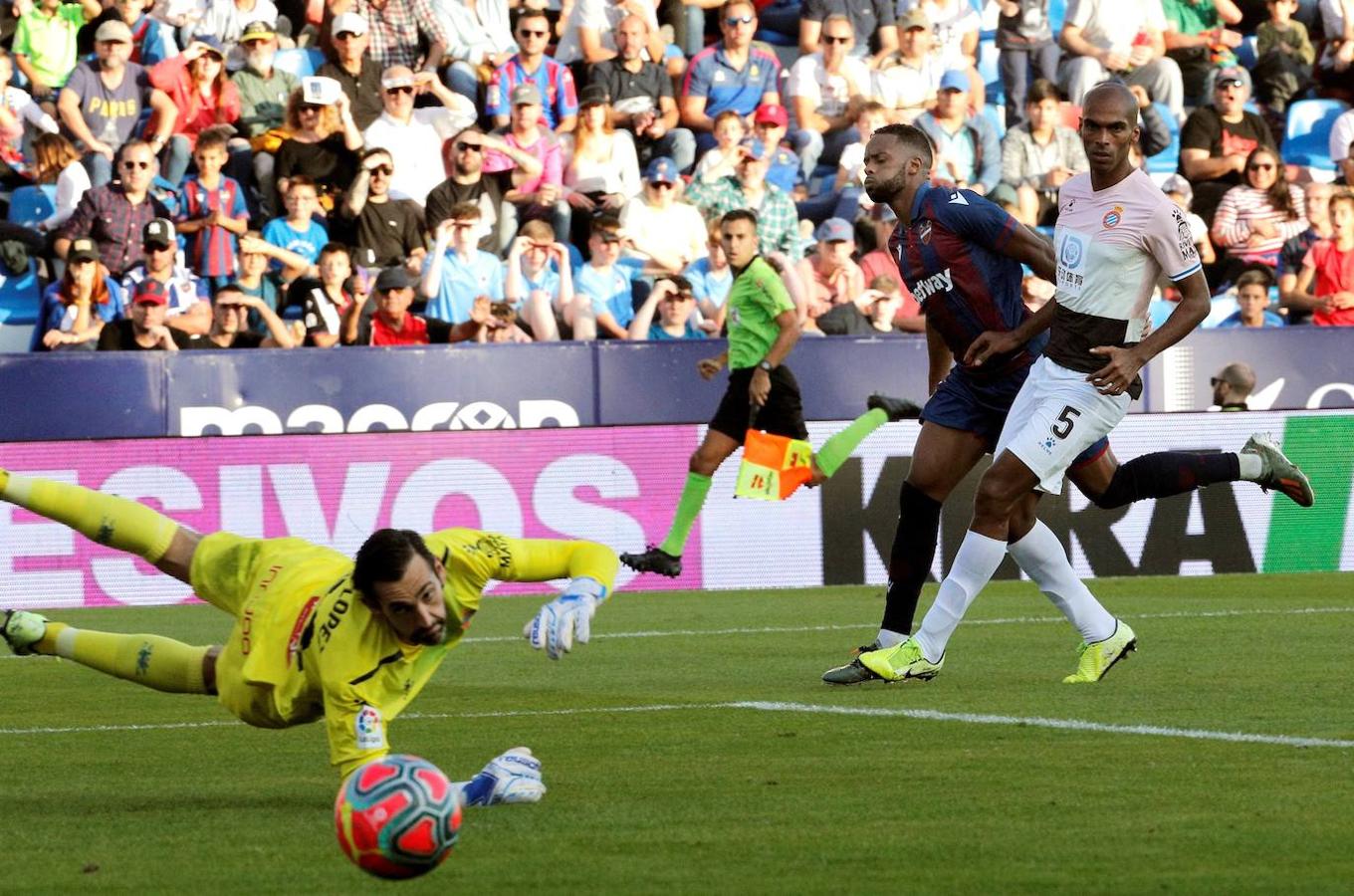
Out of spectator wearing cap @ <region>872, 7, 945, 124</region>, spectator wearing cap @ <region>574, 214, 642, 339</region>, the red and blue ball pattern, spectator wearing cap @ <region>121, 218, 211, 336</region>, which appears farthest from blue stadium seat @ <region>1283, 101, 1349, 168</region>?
the red and blue ball pattern

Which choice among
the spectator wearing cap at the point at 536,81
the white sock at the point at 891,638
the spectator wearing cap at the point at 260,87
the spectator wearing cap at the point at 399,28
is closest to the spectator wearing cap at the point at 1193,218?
the spectator wearing cap at the point at 536,81

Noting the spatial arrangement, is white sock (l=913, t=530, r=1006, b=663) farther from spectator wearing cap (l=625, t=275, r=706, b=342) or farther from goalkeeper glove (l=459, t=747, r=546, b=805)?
spectator wearing cap (l=625, t=275, r=706, b=342)

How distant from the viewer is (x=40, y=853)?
572 centimetres

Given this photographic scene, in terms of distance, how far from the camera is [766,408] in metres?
14.9

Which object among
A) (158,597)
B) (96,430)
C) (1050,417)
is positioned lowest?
(158,597)

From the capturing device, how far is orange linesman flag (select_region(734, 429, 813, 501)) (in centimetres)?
1490

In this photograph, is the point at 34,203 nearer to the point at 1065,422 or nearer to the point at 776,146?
the point at 776,146

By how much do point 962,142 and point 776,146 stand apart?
5.77 feet

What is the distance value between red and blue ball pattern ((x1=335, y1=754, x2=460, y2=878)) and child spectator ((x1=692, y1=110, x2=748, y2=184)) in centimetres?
1469

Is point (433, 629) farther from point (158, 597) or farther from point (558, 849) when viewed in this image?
point (158, 597)

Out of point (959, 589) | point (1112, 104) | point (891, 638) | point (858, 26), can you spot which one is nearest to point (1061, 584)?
point (959, 589)

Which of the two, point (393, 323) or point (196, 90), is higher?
point (196, 90)

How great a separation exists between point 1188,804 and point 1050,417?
288 cm

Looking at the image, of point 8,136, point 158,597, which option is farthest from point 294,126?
point 158,597
